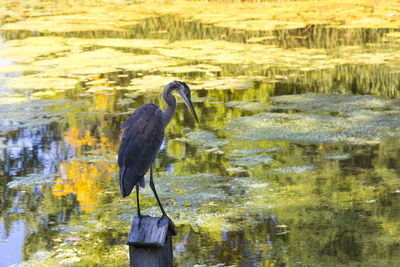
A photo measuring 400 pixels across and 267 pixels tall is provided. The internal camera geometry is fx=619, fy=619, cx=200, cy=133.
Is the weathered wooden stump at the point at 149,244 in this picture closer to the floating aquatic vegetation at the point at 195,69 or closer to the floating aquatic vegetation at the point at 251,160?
the floating aquatic vegetation at the point at 251,160

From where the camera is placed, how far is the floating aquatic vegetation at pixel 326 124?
19.6 ft

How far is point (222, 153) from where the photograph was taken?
5645 mm

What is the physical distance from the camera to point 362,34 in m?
11.1

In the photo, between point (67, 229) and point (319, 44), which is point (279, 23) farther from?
point (67, 229)

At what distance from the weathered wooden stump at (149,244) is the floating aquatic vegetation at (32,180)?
2.73 meters

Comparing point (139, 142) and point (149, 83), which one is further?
A: point (149, 83)

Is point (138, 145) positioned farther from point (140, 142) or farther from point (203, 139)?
point (203, 139)

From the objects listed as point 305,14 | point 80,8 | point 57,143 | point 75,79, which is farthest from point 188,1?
point 57,143

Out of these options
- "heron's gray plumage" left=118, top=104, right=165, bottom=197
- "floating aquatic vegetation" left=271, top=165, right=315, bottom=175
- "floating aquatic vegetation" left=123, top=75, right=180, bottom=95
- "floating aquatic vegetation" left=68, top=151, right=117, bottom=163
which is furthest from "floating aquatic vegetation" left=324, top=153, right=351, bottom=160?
"floating aquatic vegetation" left=123, top=75, right=180, bottom=95

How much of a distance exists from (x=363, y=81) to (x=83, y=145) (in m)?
3.91

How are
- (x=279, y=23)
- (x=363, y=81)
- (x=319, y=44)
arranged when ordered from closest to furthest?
(x=363, y=81)
(x=319, y=44)
(x=279, y=23)

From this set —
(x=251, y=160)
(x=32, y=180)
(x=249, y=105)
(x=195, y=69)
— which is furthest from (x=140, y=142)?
(x=195, y=69)

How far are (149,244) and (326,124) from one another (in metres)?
4.19

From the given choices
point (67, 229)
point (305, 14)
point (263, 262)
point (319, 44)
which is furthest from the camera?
point (305, 14)
